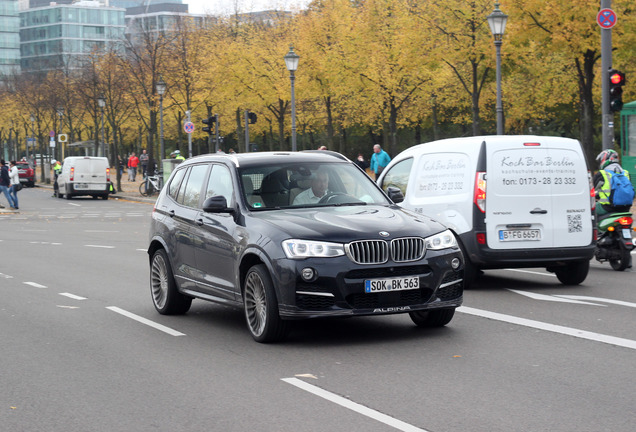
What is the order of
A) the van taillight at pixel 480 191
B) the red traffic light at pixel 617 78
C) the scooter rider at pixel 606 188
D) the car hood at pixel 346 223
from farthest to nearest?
the red traffic light at pixel 617 78 → the scooter rider at pixel 606 188 → the van taillight at pixel 480 191 → the car hood at pixel 346 223

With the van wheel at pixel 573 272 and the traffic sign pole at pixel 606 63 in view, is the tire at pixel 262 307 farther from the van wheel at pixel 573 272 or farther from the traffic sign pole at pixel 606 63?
the traffic sign pole at pixel 606 63

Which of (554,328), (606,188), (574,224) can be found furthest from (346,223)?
(606,188)

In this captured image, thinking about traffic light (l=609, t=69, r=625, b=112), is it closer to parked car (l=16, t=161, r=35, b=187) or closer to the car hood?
the car hood

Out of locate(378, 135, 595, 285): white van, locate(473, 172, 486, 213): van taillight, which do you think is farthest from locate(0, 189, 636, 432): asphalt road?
locate(473, 172, 486, 213): van taillight

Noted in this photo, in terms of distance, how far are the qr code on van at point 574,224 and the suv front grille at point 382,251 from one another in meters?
4.47

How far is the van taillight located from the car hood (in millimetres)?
3028

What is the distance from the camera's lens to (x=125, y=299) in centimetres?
1257

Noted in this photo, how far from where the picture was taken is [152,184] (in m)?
47.3

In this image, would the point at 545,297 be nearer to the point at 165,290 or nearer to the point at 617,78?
the point at 165,290

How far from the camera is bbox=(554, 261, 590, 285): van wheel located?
42.3ft

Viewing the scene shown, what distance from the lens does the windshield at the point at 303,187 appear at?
966 centimetres

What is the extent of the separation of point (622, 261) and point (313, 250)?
756 cm

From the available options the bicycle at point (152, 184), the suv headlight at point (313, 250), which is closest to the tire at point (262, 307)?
the suv headlight at point (313, 250)

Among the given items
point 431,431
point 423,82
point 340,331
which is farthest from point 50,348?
point 423,82
